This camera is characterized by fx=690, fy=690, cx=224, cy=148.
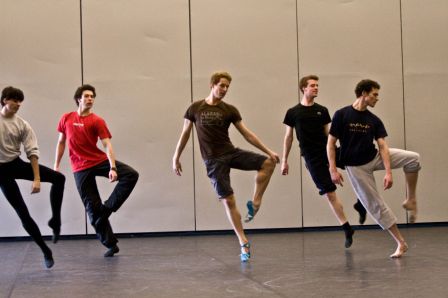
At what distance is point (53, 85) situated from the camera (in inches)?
384

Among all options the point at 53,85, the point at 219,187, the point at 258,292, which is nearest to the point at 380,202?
the point at 219,187

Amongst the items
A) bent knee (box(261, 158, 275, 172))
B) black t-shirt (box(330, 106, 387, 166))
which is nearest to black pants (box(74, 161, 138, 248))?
bent knee (box(261, 158, 275, 172))

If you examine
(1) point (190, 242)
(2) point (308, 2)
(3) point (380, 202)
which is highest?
(2) point (308, 2)

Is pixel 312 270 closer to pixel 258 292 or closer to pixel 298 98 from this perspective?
pixel 258 292

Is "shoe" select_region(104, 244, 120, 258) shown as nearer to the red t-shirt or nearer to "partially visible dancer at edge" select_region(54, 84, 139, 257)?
"partially visible dancer at edge" select_region(54, 84, 139, 257)

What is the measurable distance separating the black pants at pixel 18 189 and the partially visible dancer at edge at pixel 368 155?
8.77 ft

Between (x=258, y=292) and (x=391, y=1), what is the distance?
6.64 meters

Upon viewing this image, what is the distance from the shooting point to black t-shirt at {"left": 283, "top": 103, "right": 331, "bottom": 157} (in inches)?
299

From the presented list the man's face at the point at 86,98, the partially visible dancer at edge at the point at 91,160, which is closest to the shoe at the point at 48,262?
the partially visible dancer at edge at the point at 91,160

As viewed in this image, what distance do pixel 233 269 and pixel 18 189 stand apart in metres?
2.15

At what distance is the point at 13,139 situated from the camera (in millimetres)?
6484

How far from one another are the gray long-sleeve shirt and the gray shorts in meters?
1.67

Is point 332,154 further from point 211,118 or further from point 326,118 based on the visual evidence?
point 211,118

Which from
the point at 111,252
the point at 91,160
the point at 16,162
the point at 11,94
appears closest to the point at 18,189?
the point at 16,162
